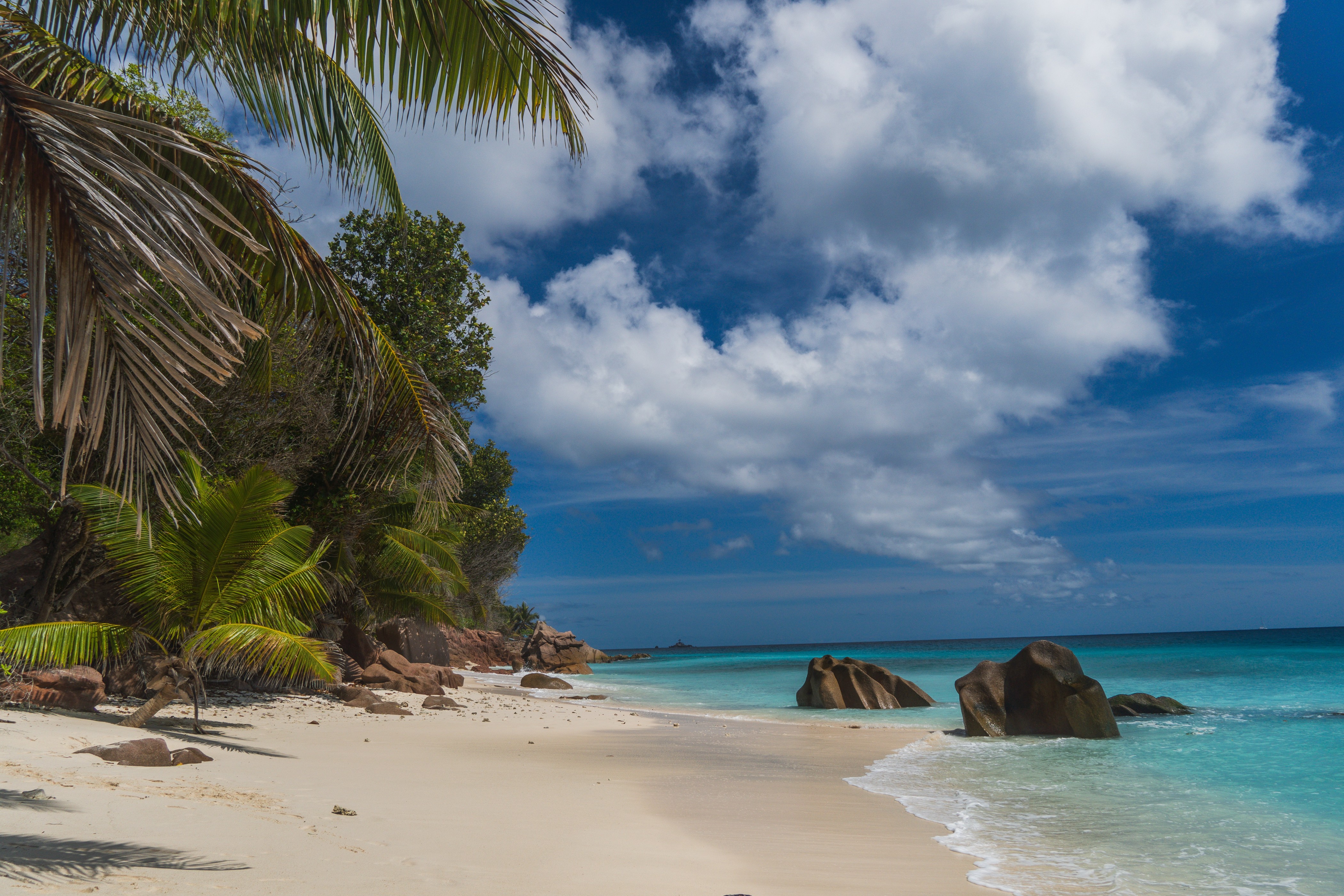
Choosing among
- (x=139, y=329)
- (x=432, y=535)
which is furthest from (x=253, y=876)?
(x=432, y=535)

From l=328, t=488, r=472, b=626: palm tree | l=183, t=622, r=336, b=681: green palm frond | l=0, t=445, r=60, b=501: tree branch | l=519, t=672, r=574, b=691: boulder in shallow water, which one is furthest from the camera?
l=519, t=672, r=574, b=691: boulder in shallow water

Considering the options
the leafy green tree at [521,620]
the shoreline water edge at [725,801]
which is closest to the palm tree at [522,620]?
the leafy green tree at [521,620]

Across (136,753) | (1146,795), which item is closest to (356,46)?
(136,753)

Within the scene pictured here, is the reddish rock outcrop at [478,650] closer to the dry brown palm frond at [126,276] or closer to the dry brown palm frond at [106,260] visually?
the dry brown palm frond at [126,276]

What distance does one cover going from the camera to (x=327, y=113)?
229 inches

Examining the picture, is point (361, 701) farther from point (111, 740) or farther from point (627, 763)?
point (111, 740)

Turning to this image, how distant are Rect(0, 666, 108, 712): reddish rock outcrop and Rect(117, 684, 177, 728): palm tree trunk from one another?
1.19 metres

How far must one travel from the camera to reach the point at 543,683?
26.1m

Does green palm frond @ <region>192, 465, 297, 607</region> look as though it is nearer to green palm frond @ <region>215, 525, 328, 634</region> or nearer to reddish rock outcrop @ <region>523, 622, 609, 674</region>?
green palm frond @ <region>215, 525, 328, 634</region>

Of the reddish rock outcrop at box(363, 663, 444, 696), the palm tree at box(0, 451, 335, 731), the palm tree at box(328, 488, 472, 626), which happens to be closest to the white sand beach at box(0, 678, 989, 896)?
the palm tree at box(0, 451, 335, 731)

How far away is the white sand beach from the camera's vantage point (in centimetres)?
378

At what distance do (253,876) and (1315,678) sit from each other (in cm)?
3524

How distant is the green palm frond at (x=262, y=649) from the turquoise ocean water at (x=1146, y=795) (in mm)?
5619

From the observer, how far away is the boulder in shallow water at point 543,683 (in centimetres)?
2595
